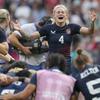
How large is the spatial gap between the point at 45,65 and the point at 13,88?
1.85 ft

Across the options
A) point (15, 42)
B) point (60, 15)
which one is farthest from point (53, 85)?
point (15, 42)

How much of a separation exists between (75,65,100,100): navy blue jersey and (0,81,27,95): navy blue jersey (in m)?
0.87

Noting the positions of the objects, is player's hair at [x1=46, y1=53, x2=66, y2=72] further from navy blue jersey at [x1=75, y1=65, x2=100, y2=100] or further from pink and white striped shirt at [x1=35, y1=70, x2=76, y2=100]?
navy blue jersey at [x1=75, y1=65, x2=100, y2=100]

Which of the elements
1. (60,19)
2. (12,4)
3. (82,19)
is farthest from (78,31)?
(12,4)

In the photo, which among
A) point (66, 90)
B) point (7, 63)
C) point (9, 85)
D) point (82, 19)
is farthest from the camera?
point (82, 19)

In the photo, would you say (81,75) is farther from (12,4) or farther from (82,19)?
(12,4)

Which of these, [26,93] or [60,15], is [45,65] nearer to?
[26,93]

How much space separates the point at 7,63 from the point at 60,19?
1151 millimetres

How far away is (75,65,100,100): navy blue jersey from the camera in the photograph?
31.7 feet

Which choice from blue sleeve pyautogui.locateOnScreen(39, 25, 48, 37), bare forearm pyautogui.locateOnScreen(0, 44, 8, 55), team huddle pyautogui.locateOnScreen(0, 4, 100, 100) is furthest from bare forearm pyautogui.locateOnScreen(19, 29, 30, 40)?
bare forearm pyautogui.locateOnScreen(0, 44, 8, 55)

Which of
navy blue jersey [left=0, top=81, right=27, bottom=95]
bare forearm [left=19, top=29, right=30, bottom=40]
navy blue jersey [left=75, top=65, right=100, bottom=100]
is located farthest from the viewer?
bare forearm [left=19, top=29, right=30, bottom=40]

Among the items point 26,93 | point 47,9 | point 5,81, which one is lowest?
point 47,9

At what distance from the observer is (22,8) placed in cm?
2273

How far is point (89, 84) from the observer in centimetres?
967
